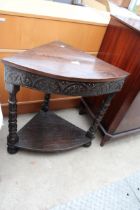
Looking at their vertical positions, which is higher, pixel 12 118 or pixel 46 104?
pixel 12 118

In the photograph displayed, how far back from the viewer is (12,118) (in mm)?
1004

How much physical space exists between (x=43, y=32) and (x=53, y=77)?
441 mm

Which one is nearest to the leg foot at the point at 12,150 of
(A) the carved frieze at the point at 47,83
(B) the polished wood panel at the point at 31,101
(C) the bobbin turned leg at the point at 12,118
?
(C) the bobbin turned leg at the point at 12,118

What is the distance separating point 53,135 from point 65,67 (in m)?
0.60

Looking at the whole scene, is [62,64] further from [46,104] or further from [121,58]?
[46,104]

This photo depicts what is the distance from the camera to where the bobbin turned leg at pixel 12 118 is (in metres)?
0.88

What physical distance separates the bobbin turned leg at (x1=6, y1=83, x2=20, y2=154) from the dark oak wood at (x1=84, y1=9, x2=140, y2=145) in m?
0.61

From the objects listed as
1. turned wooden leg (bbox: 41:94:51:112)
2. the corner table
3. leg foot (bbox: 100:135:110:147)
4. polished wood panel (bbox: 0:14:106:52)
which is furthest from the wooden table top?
leg foot (bbox: 100:135:110:147)

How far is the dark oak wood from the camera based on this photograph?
3.46 feet

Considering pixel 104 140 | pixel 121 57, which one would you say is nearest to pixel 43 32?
pixel 121 57

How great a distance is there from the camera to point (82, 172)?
121cm

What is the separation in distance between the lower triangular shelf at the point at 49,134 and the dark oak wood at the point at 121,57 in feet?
0.71

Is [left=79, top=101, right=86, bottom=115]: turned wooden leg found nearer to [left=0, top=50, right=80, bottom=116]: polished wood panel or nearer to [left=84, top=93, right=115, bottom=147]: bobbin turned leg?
[left=0, top=50, right=80, bottom=116]: polished wood panel

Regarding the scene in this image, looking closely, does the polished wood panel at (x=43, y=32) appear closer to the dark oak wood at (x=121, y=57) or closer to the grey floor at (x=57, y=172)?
the dark oak wood at (x=121, y=57)
